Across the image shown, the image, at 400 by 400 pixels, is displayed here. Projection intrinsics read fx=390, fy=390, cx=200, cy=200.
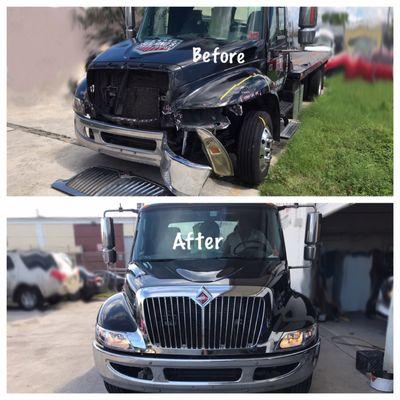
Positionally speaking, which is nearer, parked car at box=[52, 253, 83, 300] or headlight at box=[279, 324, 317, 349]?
headlight at box=[279, 324, 317, 349]

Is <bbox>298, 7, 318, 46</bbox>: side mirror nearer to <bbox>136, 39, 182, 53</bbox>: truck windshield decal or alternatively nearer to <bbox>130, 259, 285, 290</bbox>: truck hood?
<bbox>136, 39, 182, 53</bbox>: truck windshield decal

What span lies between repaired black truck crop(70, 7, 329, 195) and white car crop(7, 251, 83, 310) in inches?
152

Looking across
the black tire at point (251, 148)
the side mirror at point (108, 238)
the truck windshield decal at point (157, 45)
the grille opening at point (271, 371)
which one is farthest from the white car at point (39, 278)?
the grille opening at point (271, 371)

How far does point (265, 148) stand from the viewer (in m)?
4.16

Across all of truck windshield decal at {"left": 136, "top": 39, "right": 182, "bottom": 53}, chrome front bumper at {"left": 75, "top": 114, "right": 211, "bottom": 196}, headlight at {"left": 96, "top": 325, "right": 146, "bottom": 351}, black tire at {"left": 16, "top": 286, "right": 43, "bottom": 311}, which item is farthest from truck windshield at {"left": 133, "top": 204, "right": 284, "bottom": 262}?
black tire at {"left": 16, "top": 286, "right": 43, "bottom": 311}

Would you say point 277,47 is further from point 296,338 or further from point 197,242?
point 296,338

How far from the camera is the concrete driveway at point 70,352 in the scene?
387 cm

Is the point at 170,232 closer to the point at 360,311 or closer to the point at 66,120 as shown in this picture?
the point at 66,120

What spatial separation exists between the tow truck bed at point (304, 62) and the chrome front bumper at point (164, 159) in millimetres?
2774

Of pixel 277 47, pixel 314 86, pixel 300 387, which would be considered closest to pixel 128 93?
pixel 277 47

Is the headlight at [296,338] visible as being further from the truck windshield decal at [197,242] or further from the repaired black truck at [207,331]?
the truck windshield decal at [197,242]

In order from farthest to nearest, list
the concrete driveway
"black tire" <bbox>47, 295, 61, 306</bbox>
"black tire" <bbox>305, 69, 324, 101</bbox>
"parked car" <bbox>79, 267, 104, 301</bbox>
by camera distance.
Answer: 1. "parked car" <bbox>79, 267, 104, 301</bbox>
2. "black tire" <bbox>47, 295, 61, 306</bbox>
3. "black tire" <bbox>305, 69, 324, 101</bbox>
4. the concrete driveway

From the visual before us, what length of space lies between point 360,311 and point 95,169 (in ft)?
16.9

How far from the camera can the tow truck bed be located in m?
5.58
